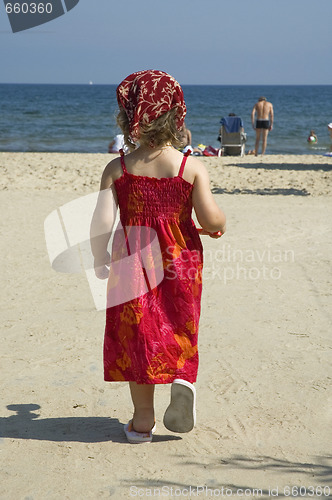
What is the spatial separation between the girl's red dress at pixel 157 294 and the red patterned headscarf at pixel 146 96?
0.79 ft

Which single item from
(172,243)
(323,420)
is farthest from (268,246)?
(172,243)

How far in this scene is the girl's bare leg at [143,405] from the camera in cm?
295

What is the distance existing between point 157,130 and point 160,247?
1.67ft

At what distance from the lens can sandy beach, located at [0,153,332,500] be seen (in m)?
2.71

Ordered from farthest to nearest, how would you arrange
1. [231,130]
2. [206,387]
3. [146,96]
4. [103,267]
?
[231,130]
[206,387]
[103,267]
[146,96]

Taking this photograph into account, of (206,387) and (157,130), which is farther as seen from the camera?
(206,387)

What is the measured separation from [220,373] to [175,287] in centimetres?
114

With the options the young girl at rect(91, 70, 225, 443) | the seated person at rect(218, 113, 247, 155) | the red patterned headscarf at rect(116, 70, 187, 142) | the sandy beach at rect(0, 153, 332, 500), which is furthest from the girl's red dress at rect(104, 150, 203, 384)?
the seated person at rect(218, 113, 247, 155)

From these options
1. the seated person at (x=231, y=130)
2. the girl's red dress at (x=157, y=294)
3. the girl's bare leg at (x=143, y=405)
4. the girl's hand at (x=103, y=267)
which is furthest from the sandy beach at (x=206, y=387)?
the seated person at (x=231, y=130)

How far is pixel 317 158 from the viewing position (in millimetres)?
14758

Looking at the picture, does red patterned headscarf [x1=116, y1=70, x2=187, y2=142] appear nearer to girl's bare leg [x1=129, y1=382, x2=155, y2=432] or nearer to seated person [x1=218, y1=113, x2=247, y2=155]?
girl's bare leg [x1=129, y1=382, x2=155, y2=432]

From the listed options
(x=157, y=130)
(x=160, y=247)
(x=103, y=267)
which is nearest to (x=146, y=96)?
(x=157, y=130)

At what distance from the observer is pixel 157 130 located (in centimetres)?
272

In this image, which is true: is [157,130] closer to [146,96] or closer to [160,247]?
[146,96]
